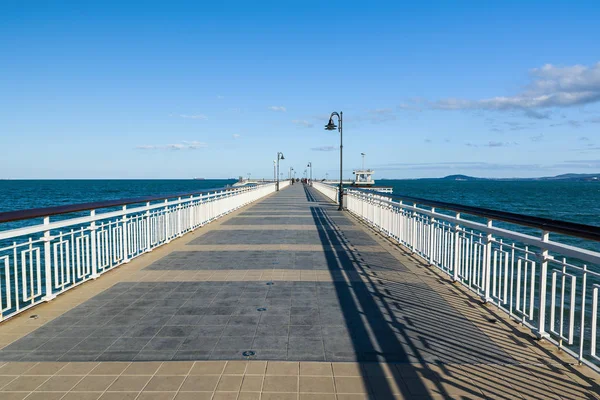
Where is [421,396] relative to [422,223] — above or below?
below

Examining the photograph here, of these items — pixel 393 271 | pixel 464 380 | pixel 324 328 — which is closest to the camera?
pixel 464 380

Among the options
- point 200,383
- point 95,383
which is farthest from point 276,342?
point 95,383

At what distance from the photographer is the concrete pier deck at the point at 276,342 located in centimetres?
346

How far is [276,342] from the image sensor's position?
4355mm

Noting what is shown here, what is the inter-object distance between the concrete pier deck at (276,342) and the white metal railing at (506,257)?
283 millimetres

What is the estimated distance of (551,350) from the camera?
4.27 metres

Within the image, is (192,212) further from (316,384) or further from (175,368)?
(316,384)

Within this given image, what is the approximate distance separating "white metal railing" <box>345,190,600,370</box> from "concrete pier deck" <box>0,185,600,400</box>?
28cm

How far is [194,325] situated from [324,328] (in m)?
1.49

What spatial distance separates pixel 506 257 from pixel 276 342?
3.07m

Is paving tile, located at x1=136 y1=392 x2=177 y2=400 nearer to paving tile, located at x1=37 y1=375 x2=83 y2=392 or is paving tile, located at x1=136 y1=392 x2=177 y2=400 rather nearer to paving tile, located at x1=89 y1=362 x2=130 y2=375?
paving tile, located at x1=89 y1=362 x2=130 y2=375

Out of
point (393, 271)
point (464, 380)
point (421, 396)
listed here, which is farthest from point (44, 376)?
point (393, 271)

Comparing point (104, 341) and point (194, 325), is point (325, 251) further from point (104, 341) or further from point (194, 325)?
point (104, 341)

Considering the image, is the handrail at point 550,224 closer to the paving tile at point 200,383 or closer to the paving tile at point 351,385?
the paving tile at point 351,385
